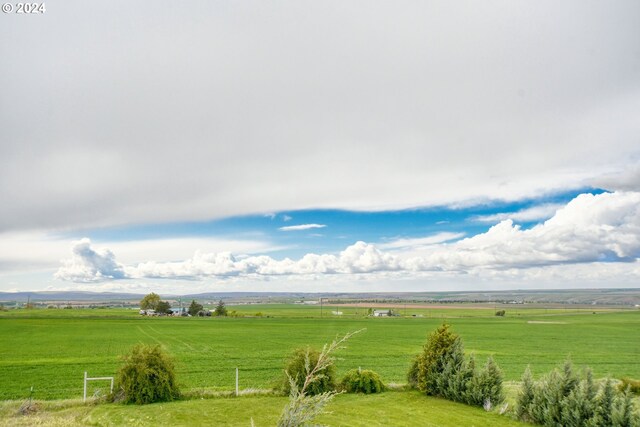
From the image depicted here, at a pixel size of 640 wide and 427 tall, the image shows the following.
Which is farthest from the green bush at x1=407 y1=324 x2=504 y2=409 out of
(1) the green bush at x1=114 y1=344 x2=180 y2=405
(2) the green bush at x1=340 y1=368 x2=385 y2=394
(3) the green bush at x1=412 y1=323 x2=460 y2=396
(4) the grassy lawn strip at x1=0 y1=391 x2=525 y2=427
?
(1) the green bush at x1=114 y1=344 x2=180 y2=405

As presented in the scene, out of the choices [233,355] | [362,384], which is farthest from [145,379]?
[233,355]

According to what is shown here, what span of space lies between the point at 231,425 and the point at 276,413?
6.83 ft

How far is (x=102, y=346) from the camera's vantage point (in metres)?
49.9

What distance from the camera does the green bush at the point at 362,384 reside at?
771 inches

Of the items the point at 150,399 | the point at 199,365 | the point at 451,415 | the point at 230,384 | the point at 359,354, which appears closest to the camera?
the point at 451,415

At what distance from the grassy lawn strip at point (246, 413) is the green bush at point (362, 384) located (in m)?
1.11

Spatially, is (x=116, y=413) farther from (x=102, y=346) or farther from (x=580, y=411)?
(x=102, y=346)

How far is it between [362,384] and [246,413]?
5.53m

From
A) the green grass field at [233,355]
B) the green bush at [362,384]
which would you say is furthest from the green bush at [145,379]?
the green bush at [362,384]

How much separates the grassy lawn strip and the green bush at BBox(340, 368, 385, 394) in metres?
1.11

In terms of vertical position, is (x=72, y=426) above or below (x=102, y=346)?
above

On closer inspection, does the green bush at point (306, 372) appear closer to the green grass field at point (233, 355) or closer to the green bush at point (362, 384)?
the green bush at point (362, 384)

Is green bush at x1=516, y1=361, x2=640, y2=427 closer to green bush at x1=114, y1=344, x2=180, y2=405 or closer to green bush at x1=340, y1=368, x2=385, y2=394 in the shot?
green bush at x1=340, y1=368, x2=385, y2=394

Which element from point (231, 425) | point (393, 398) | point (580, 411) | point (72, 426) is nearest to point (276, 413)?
point (231, 425)
